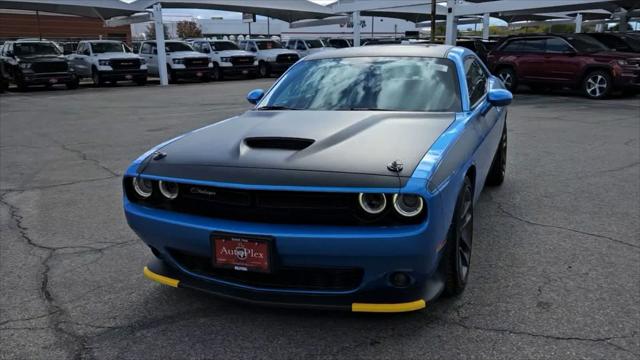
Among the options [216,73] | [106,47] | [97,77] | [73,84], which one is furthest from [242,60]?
[73,84]

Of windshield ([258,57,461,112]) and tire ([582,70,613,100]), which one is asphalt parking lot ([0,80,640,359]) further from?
tire ([582,70,613,100])

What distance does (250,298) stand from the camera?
2754mm

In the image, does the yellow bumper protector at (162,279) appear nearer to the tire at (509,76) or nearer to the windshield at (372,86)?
the windshield at (372,86)

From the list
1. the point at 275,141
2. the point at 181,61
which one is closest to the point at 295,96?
the point at 275,141

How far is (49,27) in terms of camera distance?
47.6m

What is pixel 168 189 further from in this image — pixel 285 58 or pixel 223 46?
pixel 223 46

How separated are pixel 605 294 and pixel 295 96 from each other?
256 cm

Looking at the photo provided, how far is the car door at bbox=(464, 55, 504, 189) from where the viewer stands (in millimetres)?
3838

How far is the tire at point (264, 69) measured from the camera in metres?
25.5

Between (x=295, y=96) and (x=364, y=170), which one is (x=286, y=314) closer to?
(x=364, y=170)

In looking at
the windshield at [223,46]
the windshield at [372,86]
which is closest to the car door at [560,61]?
the windshield at [372,86]

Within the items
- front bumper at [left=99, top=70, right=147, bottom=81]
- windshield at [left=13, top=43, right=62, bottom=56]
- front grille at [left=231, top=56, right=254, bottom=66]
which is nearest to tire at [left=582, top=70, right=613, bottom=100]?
front grille at [left=231, top=56, right=254, bottom=66]

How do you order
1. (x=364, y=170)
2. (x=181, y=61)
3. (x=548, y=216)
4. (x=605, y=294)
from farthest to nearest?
(x=181, y=61), (x=548, y=216), (x=605, y=294), (x=364, y=170)

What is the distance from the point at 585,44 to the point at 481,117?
12.1 meters
